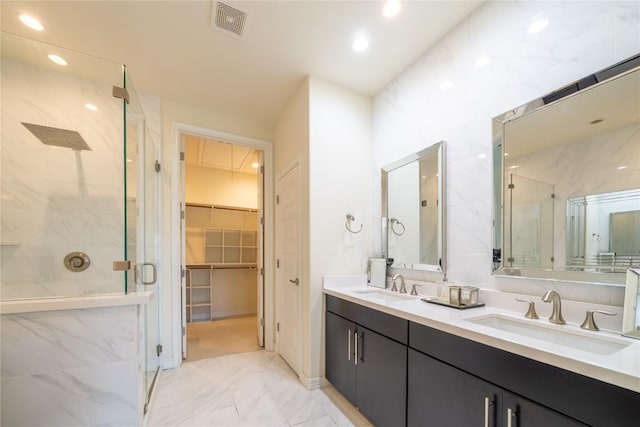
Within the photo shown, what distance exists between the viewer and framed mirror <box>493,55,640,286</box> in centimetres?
110

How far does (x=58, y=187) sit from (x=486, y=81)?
10.4 ft

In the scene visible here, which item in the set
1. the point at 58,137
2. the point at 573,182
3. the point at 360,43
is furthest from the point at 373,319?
the point at 58,137

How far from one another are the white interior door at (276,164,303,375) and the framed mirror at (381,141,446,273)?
2.79 ft

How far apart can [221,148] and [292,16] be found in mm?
2555

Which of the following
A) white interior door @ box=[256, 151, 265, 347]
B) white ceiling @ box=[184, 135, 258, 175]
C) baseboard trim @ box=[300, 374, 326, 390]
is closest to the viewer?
→ baseboard trim @ box=[300, 374, 326, 390]

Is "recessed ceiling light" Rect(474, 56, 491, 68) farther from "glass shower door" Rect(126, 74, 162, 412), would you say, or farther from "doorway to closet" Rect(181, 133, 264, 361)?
"doorway to closet" Rect(181, 133, 264, 361)

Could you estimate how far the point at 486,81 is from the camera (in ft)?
5.49

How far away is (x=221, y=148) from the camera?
13.0 feet

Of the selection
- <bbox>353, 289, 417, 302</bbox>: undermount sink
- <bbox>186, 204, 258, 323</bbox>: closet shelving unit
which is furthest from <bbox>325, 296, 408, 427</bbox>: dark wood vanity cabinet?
<bbox>186, 204, 258, 323</bbox>: closet shelving unit

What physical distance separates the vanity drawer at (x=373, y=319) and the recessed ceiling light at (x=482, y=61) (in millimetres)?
1681

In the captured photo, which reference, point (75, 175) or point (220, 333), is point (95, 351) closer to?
point (75, 175)

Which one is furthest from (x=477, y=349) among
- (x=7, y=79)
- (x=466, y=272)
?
(x=7, y=79)

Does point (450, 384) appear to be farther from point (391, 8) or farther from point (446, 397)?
point (391, 8)

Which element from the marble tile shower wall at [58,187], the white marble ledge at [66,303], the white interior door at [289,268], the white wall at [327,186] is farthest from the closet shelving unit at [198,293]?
the white marble ledge at [66,303]
